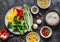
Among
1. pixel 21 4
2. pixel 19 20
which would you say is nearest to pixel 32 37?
pixel 19 20

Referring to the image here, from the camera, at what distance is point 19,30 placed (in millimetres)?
2025

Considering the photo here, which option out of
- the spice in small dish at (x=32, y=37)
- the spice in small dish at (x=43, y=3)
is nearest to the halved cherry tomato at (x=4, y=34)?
the spice in small dish at (x=32, y=37)

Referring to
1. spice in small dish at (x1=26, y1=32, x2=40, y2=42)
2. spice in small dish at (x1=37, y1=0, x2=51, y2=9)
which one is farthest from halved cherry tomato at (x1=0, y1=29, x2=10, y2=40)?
spice in small dish at (x1=37, y1=0, x2=51, y2=9)

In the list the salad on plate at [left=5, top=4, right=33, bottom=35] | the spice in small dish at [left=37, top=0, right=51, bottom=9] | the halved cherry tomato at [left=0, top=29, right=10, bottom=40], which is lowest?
the halved cherry tomato at [left=0, top=29, right=10, bottom=40]

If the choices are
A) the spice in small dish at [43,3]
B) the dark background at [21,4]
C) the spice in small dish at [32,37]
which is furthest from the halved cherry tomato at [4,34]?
the spice in small dish at [43,3]

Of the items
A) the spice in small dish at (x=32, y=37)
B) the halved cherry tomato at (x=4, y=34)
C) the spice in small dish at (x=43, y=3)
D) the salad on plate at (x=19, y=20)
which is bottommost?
the spice in small dish at (x=32, y=37)

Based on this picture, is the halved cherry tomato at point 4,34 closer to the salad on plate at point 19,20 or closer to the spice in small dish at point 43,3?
the salad on plate at point 19,20

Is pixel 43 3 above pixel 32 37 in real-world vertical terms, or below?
above

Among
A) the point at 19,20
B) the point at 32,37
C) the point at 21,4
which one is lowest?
the point at 32,37

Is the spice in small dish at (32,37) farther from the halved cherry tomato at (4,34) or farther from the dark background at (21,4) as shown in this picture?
the halved cherry tomato at (4,34)

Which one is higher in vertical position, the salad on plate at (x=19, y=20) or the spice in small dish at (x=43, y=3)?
the spice in small dish at (x=43, y=3)

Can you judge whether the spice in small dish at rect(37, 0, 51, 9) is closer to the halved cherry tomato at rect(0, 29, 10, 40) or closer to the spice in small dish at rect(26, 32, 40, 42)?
the spice in small dish at rect(26, 32, 40, 42)

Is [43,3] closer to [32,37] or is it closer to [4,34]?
[32,37]

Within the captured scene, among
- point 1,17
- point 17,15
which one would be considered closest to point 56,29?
point 17,15
